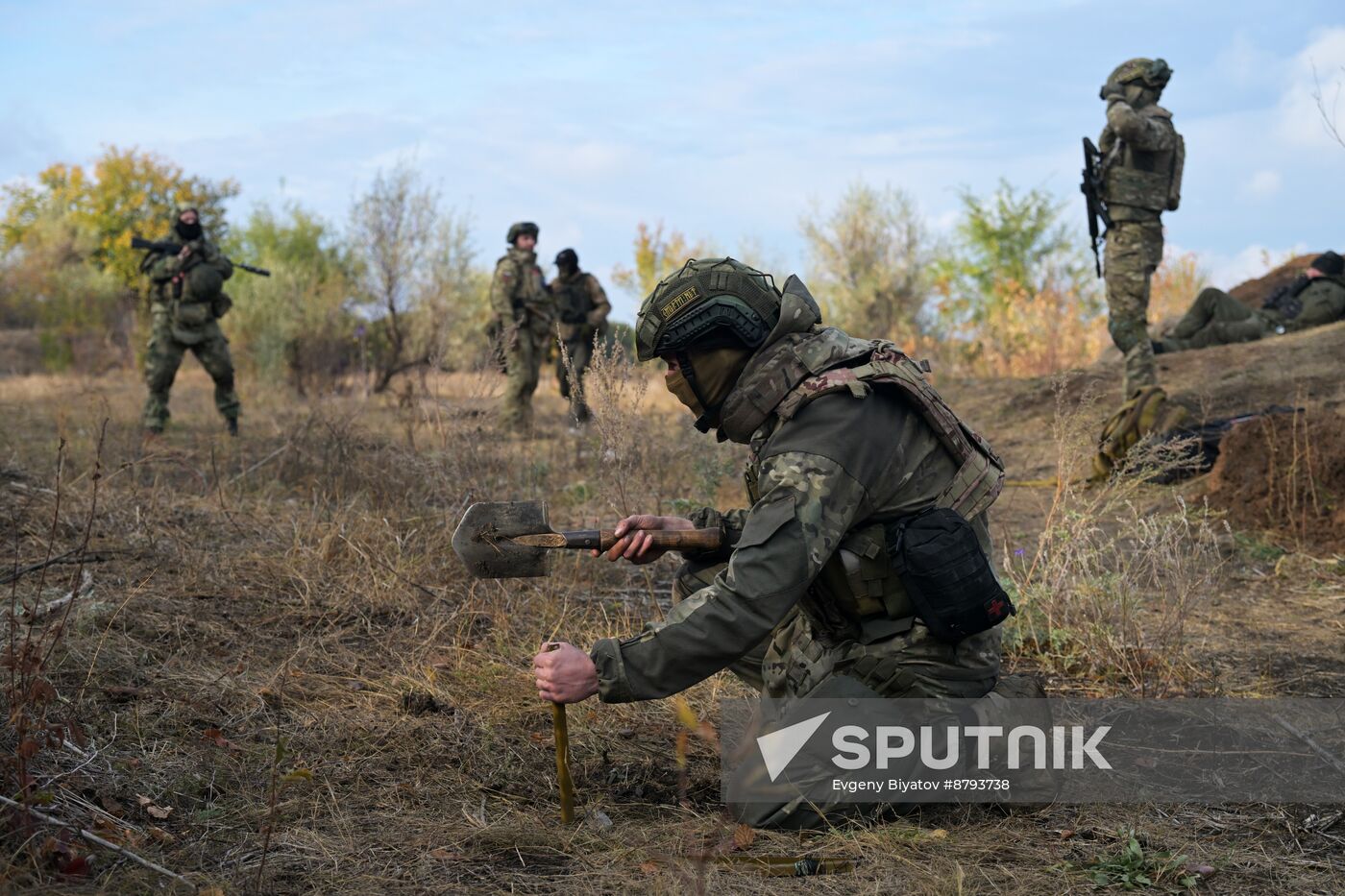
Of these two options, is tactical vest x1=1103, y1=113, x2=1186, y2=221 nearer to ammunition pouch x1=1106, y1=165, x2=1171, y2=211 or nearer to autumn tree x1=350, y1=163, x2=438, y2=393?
ammunition pouch x1=1106, y1=165, x2=1171, y2=211

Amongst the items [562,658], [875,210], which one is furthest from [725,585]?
[875,210]

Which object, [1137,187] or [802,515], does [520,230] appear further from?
[802,515]

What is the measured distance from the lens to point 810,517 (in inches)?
108

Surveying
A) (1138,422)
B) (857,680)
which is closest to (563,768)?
(857,680)

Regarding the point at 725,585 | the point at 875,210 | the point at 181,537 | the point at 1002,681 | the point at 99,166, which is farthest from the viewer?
the point at 99,166

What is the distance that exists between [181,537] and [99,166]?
28021mm

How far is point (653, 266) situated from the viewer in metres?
22.2

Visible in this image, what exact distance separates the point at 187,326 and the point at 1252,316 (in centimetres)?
989

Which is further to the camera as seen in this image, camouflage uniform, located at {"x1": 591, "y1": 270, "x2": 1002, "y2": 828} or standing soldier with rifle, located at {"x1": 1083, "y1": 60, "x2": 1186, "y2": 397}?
standing soldier with rifle, located at {"x1": 1083, "y1": 60, "x2": 1186, "y2": 397}

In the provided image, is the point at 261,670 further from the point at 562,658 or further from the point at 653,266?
the point at 653,266

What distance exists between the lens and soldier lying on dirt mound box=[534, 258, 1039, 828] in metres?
2.75

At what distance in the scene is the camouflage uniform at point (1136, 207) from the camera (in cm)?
912

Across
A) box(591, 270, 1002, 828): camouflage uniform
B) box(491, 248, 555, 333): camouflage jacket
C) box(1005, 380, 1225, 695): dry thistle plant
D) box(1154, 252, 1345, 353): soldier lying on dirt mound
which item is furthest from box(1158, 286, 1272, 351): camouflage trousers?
box(591, 270, 1002, 828): camouflage uniform

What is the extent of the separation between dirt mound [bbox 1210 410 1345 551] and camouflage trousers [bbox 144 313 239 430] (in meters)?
8.08
